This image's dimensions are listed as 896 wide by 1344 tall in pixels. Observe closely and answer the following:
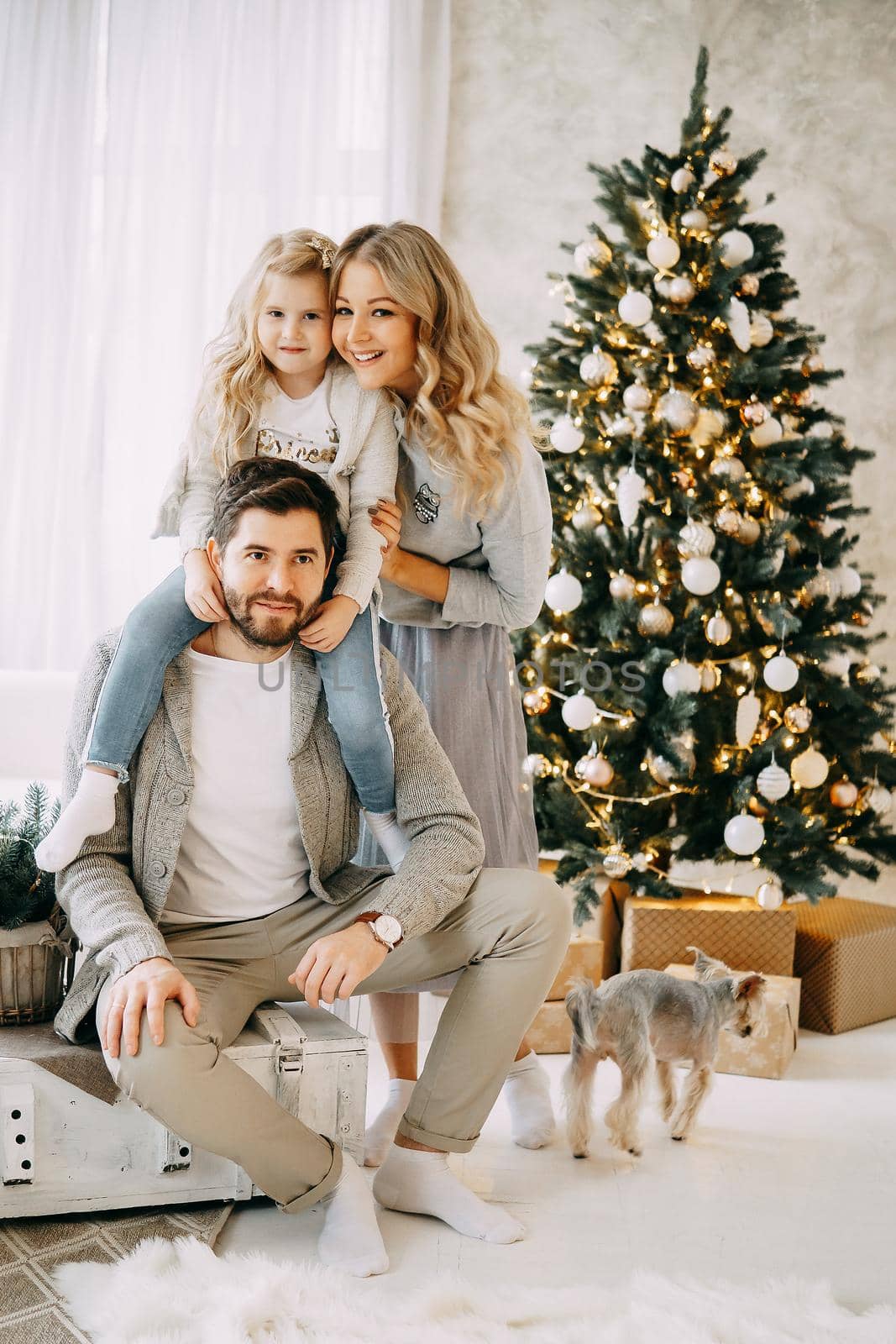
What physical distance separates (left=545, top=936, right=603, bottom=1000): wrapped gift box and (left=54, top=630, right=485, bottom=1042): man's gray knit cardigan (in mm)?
892

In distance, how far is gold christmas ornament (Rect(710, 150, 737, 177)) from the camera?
2799mm

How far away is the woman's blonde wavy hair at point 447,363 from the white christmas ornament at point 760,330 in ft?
3.30

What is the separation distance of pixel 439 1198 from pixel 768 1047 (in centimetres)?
100

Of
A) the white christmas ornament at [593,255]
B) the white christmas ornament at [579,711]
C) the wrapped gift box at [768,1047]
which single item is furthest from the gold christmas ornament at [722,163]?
the wrapped gift box at [768,1047]

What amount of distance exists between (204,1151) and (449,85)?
324 cm

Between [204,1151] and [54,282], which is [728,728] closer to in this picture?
[204,1151]

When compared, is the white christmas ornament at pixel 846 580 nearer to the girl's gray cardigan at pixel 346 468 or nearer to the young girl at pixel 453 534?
the young girl at pixel 453 534

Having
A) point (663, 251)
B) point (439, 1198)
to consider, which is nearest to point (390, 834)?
point (439, 1198)

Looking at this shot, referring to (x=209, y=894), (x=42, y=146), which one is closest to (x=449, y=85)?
(x=42, y=146)

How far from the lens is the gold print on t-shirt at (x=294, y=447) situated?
6.43 ft

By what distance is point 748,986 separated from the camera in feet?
6.64

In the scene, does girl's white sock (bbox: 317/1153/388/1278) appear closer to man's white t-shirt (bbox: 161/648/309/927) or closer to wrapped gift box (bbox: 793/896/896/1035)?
man's white t-shirt (bbox: 161/648/309/927)

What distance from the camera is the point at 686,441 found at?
2.80m

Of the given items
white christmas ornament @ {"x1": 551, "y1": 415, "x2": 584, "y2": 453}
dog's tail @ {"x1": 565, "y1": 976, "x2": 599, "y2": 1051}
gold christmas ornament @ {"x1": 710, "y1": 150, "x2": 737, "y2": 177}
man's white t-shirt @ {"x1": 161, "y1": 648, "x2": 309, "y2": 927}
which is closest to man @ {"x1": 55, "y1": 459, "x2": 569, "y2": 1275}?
man's white t-shirt @ {"x1": 161, "y1": 648, "x2": 309, "y2": 927}
